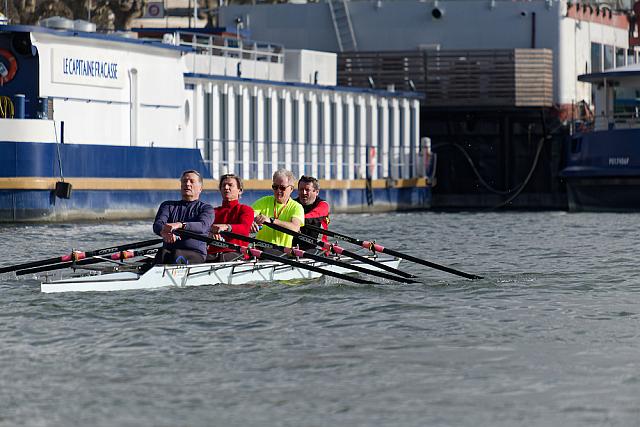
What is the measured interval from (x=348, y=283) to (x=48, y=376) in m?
7.96

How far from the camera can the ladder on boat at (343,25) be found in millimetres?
54750

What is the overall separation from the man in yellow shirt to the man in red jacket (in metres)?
0.37

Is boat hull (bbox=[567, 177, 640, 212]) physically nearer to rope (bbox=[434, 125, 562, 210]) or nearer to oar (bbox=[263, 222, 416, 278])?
rope (bbox=[434, 125, 562, 210])

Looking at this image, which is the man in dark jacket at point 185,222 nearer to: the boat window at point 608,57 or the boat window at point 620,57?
the boat window at point 608,57

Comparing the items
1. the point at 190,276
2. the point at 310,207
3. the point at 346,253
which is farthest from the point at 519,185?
the point at 190,276

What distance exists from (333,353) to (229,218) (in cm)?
550

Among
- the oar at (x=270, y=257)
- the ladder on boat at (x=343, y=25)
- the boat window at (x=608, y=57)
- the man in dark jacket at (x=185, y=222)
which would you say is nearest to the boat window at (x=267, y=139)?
the ladder on boat at (x=343, y=25)

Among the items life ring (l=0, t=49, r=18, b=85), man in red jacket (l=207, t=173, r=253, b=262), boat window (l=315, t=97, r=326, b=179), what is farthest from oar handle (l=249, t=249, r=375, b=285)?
boat window (l=315, t=97, r=326, b=179)

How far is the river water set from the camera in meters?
11.4

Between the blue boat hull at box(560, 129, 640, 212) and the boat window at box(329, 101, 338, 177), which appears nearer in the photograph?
the blue boat hull at box(560, 129, 640, 212)

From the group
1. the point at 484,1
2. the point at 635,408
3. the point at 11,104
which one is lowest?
the point at 635,408

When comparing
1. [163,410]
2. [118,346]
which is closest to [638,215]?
[118,346]

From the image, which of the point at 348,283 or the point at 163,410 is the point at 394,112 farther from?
the point at 163,410

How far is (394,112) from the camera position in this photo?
50.4 m
